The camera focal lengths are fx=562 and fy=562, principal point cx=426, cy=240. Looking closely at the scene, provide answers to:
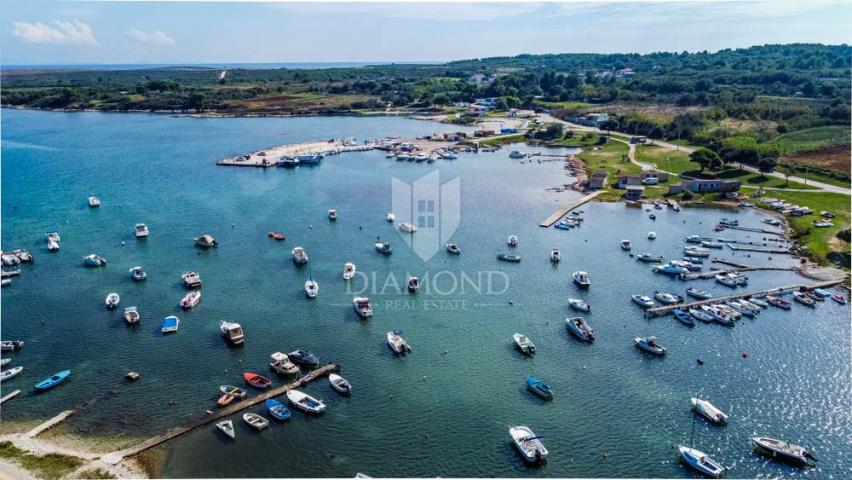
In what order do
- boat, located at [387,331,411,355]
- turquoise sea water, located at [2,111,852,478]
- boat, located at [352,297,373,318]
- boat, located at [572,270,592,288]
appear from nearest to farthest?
turquoise sea water, located at [2,111,852,478]
boat, located at [387,331,411,355]
boat, located at [352,297,373,318]
boat, located at [572,270,592,288]

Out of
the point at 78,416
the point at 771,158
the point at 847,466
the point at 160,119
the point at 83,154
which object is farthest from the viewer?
the point at 160,119

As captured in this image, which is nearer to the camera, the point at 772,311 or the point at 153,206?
the point at 772,311

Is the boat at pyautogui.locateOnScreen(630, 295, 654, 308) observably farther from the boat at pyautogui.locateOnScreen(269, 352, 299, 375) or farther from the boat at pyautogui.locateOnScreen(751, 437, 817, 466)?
the boat at pyautogui.locateOnScreen(269, 352, 299, 375)

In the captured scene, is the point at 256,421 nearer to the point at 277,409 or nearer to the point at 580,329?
the point at 277,409

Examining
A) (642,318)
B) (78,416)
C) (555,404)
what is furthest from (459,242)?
(78,416)

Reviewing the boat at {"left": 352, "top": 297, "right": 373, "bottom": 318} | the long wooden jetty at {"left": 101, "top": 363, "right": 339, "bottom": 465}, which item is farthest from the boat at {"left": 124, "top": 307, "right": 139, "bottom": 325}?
the boat at {"left": 352, "top": 297, "right": 373, "bottom": 318}

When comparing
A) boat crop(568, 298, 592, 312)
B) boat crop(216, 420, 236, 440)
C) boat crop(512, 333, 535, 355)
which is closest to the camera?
boat crop(216, 420, 236, 440)

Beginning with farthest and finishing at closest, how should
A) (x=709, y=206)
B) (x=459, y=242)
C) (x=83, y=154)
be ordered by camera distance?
(x=83, y=154) → (x=709, y=206) → (x=459, y=242)

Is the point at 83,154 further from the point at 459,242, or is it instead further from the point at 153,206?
the point at 459,242

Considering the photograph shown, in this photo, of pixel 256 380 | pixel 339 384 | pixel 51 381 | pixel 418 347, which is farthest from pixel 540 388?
pixel 51 381
